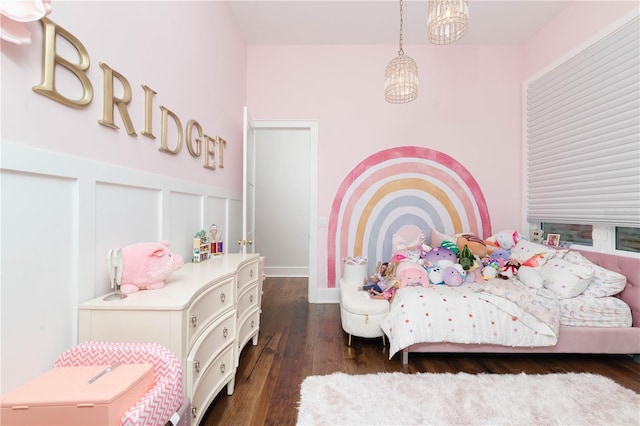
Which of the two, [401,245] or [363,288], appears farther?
[401,245]

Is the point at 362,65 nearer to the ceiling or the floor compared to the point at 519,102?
nearer to the ceiling

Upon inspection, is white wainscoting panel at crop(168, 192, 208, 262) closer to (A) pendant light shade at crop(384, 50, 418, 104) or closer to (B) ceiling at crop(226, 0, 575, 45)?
(A) pendant light shade at crop(384, 50, 418, 104)

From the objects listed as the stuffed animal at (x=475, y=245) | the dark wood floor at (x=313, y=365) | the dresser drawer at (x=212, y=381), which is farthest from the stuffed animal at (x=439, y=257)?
the dresser drawer at (x=212, y=381)

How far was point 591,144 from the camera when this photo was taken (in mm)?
2625

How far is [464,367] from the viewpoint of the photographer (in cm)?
214

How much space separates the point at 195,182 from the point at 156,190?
55 cm

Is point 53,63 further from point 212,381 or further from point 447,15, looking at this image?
point 447,15

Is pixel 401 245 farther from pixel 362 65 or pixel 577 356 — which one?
pixel 362 65

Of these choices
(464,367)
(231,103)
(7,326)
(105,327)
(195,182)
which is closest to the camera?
(7,326)

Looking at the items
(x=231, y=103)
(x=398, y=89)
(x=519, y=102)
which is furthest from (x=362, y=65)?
(x=519, y=102)

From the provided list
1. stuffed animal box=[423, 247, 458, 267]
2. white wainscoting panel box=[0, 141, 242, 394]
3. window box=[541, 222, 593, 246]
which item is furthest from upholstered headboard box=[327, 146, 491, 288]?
white wainscoting panel box=[0, 141, 242, 394]

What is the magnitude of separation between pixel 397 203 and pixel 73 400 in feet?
11.0

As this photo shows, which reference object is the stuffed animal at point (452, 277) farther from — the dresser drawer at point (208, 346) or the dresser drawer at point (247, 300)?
the dresser drawer at point (208, 346)

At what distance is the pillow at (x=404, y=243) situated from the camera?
337 cm
